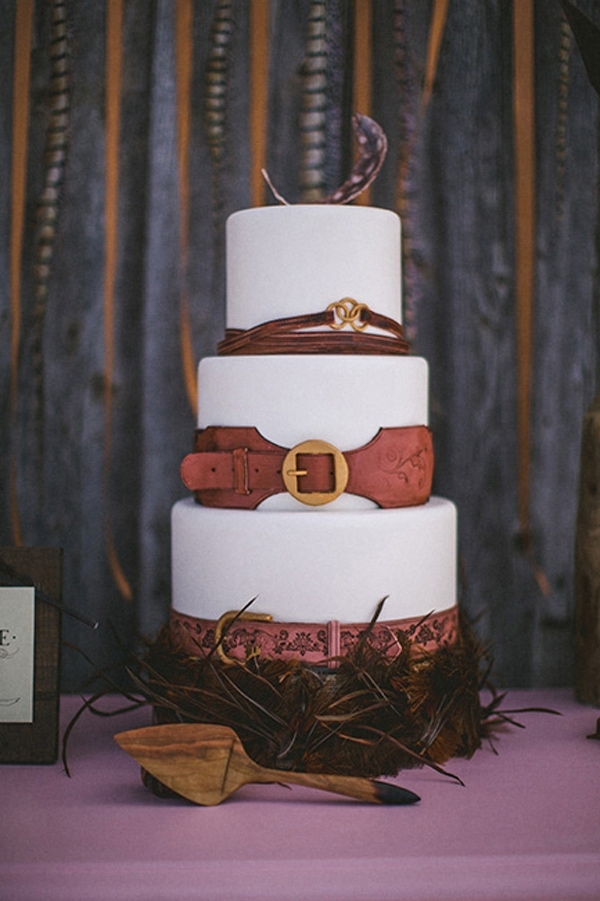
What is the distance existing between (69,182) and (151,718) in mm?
740

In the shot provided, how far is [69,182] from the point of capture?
4.10ft

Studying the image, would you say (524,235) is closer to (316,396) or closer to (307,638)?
(316,396)

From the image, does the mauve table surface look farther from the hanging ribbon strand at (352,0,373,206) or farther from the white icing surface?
the hanging ribbon strand at (352,0,373,206)

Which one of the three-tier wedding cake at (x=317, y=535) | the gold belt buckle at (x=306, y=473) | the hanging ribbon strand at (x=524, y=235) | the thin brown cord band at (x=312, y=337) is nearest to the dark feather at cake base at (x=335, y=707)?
the three-tier wedding cake at (x=317, y=535)

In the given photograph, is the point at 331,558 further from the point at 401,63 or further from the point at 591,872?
the point at 401,63

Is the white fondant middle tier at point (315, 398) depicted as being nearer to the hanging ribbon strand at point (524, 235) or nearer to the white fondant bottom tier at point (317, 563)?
the white fondant bottom tier at point (317, 563)

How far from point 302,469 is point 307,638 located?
0.17 metres

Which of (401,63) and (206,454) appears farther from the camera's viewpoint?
(401,63)

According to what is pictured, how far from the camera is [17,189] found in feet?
4.10

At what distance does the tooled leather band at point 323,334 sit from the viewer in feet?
3.06

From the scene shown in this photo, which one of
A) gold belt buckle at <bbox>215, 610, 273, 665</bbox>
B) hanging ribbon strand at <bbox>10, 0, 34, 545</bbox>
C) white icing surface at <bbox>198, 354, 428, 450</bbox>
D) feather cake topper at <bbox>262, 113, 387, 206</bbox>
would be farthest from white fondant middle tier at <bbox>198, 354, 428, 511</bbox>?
hanging ribbon strand at <bbox>10, 0, 34, 545</bbox>

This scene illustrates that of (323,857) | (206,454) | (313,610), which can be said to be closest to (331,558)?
(313,610)

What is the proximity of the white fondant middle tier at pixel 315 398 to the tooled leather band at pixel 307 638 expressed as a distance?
121 millimetres

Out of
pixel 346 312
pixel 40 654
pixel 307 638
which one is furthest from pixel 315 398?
pixel 40 654
